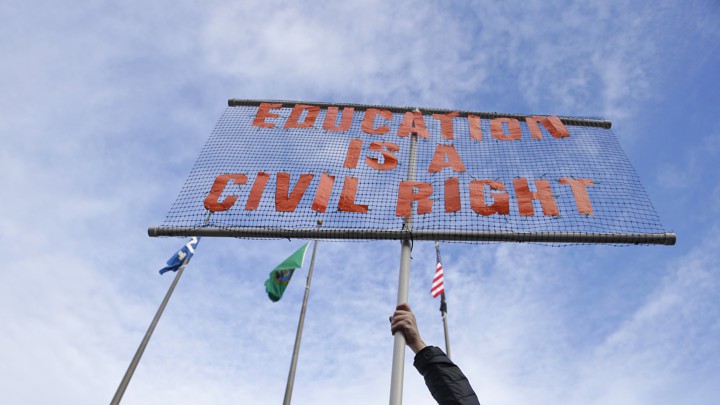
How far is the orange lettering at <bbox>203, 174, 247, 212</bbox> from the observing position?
4.87 metres

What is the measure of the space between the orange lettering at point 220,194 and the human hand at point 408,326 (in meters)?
2.86

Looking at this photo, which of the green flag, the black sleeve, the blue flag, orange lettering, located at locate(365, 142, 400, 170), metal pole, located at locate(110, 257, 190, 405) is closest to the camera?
the black sleeve

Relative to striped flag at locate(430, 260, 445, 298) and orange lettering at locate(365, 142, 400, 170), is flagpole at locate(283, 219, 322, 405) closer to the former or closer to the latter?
striped flag at locate(430, 260, 445, 298)

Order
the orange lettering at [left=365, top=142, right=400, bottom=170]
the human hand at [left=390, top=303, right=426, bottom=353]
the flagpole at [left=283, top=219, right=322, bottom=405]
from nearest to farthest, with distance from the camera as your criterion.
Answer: the human hand at [left=390, top=303, right=426, bottom=353] → the orange lettering at [left=365, top=142, right=400, bottom=170] → the flagpole at [left=283, top=219, right=322, bottom=405]

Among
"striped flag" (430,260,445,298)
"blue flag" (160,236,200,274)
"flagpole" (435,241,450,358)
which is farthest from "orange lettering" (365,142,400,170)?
"blue flag" (160,236,200,274)

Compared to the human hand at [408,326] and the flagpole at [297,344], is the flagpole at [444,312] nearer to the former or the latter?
the flagpole at [297,344]

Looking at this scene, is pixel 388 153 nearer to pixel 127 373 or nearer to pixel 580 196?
pixel 580 196

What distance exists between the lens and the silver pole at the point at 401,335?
10.3 feet

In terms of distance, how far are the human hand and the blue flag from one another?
11.1 meters

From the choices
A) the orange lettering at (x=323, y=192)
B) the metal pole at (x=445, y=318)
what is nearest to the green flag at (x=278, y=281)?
the orange lettering at (x=323, y=192)

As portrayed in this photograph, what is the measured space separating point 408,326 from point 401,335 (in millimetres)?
755

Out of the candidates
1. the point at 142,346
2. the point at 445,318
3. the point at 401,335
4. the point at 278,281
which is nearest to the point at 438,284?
the point at 445,318

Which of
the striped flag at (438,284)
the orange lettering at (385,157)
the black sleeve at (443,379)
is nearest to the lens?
the black sleeve at (443,379)

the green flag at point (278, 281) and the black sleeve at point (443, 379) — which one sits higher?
the green flag at point (278, 281)
